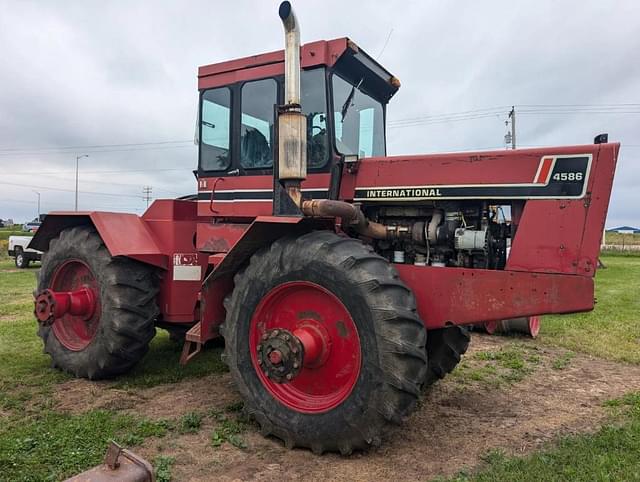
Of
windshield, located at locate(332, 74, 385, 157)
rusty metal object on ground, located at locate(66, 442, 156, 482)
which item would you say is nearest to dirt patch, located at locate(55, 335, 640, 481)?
rusty metal object on ground, located at locate(66, 442, 156, 482)

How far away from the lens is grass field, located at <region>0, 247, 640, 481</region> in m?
3.40

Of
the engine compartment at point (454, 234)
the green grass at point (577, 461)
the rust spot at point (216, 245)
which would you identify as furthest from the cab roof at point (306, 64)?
the green grass at point (577, 461)

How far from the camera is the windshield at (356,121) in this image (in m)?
4.73

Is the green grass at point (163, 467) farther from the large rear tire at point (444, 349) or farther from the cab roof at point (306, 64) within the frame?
the cab roof at point (306, 64)

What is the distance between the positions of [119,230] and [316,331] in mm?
2677

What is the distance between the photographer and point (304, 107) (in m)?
4.68

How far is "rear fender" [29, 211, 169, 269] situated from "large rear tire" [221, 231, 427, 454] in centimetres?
144

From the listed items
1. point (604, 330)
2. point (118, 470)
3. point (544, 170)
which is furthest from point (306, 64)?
point (604, 330)

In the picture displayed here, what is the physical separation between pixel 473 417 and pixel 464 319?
1.26 metres

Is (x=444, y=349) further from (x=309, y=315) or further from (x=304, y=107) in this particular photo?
(x=304, y=107)

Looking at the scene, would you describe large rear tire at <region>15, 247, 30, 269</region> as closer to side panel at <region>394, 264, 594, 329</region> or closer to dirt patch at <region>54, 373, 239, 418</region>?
dirt patch at <region>54, 373, 239, 418</region>

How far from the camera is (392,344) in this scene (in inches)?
137

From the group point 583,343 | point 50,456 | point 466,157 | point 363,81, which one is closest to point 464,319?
point 466,157

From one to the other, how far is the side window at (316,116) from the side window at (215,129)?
0.95 m
